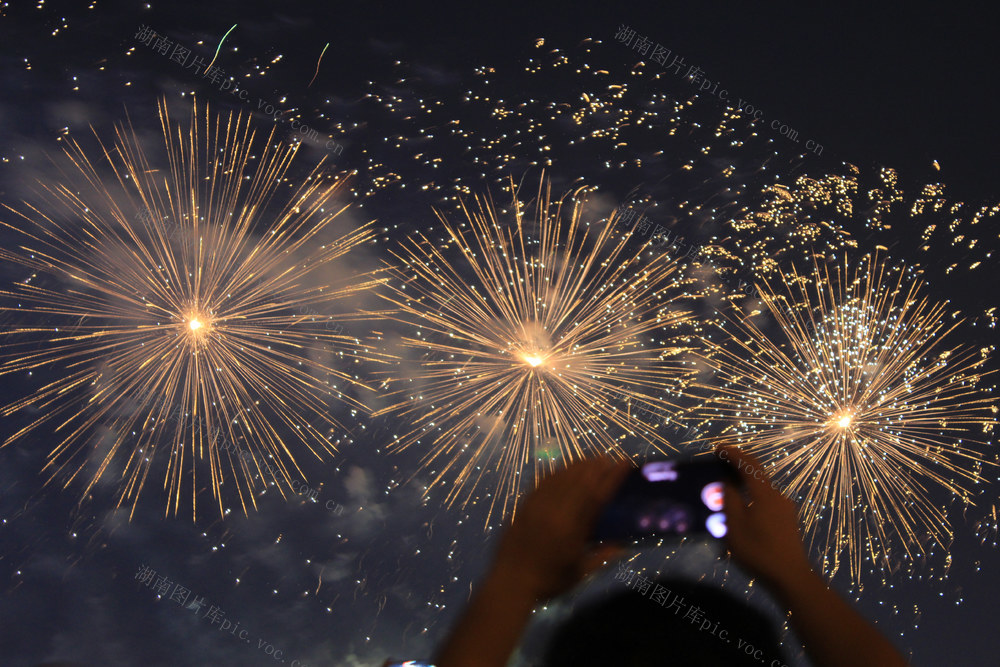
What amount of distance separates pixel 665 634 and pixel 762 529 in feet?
2.09

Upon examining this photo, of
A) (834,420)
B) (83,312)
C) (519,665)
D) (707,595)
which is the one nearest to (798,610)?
(707,595)

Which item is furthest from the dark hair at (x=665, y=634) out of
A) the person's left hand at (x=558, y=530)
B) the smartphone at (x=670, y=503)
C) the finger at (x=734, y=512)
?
the smartphone at (x=670, y=503)

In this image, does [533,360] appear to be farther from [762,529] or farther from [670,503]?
[762,529]

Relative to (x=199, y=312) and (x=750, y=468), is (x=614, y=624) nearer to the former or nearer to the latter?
(x=750, y=468)

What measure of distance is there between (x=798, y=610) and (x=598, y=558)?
2.01 feet

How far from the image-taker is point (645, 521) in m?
2.48

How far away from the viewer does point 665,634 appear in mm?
1611

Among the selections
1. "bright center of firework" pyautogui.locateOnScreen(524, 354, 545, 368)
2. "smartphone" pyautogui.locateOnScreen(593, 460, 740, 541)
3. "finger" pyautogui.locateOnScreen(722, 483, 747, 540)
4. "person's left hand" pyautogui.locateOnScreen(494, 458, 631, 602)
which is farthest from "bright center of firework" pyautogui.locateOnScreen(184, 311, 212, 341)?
"finger" pyautogui.locateOnScreen(722, 483, 747, 540)

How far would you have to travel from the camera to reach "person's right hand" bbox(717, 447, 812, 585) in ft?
6.63

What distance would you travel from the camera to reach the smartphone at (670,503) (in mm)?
2389

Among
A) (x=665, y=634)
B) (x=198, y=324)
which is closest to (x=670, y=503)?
(x=665, y=634)

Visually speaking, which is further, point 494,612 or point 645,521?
point 645,521

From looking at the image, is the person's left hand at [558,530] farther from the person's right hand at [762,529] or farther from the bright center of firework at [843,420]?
the bright center of firework at [843,420]

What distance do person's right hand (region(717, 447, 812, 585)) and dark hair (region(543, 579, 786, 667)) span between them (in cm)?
31
